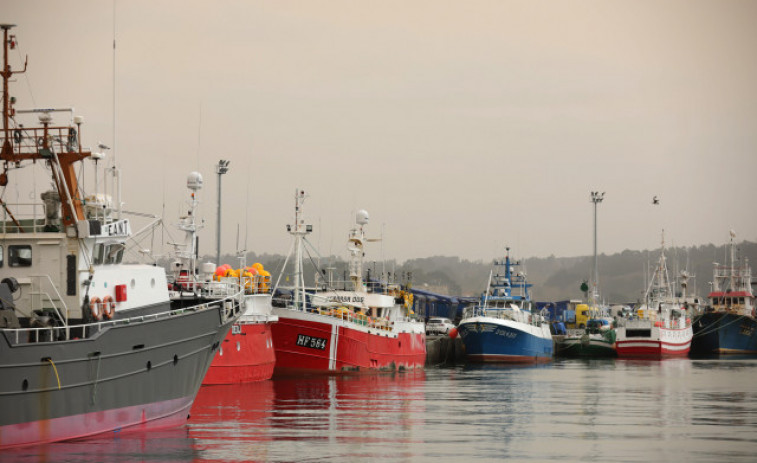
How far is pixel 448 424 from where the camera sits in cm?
3669

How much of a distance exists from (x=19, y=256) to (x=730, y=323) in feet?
285

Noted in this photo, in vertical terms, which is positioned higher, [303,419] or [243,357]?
[243,357]

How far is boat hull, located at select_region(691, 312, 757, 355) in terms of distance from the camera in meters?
104

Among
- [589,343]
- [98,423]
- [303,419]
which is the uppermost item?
[98,423]

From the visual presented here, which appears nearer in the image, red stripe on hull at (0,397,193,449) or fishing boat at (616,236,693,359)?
red stripe on hull at (0,397,193,449)

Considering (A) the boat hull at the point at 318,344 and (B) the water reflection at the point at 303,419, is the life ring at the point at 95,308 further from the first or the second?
(A) the boat hull at the point at 318,344

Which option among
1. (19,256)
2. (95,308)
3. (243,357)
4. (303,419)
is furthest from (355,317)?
(19,256)

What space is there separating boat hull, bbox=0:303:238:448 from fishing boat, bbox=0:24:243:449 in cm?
3

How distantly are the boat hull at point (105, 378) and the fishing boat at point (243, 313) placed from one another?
37.7ft

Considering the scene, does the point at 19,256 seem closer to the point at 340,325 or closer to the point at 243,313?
the point at 243,313

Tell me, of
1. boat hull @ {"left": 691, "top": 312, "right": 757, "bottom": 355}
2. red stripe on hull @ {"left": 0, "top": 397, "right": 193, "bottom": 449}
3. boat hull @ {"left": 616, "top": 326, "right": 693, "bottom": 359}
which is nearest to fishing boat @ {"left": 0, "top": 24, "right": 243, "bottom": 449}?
red stripe on hull @ {"left": 0, "top": 397, "right": 193, "bottom": 449}

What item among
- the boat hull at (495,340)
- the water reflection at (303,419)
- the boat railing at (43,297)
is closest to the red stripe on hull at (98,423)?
the water reflection at (303,419)

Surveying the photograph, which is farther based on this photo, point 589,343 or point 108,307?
point 589,343

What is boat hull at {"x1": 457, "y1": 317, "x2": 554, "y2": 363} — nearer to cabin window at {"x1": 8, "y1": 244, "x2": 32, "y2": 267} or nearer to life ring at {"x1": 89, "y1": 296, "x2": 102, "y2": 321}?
life ring at {"x1": 89, "y1": 296, "x2": 102, "y2": 321}
